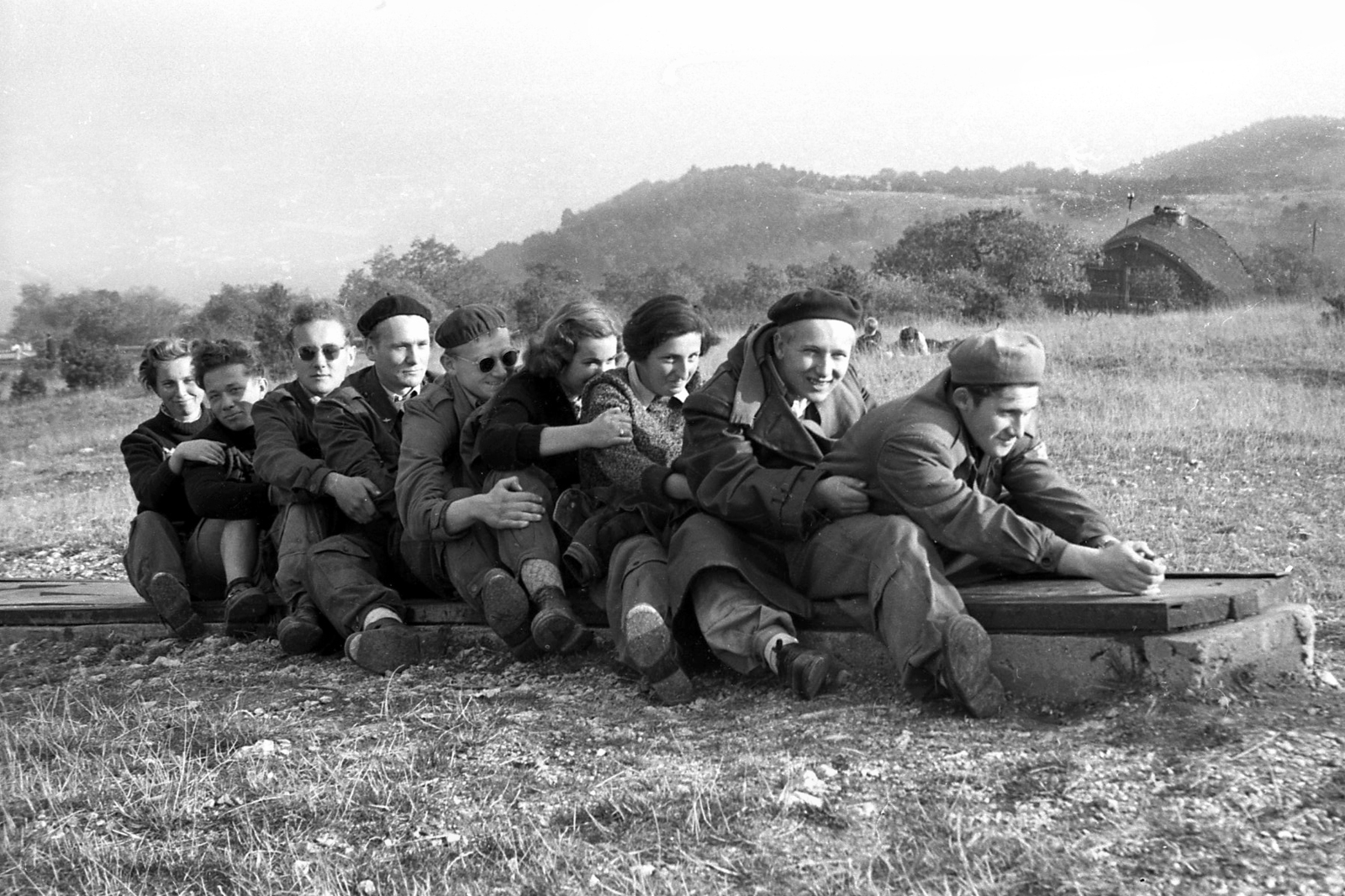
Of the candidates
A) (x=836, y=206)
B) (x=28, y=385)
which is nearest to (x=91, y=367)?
(x=28, y=385)

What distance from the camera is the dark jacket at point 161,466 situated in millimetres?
6418

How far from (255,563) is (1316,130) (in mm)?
66462

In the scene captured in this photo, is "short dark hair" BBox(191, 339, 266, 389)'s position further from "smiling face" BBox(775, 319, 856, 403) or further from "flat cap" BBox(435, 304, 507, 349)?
"smiling face" BBox(775, 319, 856, 403)

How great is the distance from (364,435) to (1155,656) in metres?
3.45

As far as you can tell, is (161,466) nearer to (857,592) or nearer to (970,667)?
(857,592)

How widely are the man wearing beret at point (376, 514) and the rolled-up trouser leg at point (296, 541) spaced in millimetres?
76

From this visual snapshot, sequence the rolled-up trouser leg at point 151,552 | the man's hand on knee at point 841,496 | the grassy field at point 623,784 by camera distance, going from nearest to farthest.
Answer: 1. the grassy field at point 623,784
2. the man's hand on knee at point 841,496
3. the rolled-up trouser leg at point 151,552

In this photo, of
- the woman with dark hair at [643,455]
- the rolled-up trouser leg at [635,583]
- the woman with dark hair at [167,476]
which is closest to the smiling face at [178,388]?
the woman with dark hair at [167,476]

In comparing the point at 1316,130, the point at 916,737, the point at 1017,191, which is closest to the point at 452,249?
the point at 1017,191

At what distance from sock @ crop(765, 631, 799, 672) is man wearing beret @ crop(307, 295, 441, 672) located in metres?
1.61

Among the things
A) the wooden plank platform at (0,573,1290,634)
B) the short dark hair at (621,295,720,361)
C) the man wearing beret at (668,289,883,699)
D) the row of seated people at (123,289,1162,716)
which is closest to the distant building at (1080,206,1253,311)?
the row of seated people at (123,289,1162,716)

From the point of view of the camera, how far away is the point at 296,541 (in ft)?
19.5

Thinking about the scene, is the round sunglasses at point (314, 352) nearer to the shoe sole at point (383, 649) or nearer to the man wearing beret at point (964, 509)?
the shoe sole at point (383, 649)

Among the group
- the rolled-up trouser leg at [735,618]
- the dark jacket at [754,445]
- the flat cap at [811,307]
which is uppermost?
the flat cap at [811,307]
